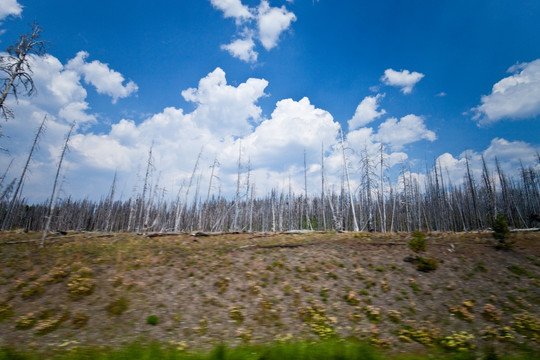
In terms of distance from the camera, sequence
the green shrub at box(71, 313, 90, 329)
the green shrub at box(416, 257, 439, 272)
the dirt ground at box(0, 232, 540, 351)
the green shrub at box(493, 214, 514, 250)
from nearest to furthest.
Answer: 1. the dirt ground at box(0, 232, 540, 351)
2. the green shrub at box(71, 313, 90, 329)
3. the green shrub at box(416, 257, 439, 272)
4. the green shrub at box(493, 214, 514, 250)

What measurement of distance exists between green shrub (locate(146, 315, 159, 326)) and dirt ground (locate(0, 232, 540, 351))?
3 cm

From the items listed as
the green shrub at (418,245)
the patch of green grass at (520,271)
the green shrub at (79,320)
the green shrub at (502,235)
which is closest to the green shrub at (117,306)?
the green shrub at (79,320)

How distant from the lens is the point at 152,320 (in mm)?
8406

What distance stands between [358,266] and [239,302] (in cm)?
748

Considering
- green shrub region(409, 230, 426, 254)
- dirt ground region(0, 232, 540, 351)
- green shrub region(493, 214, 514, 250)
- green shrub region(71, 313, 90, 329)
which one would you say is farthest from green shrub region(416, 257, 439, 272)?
green shrub region(71, 313, 90, 329)

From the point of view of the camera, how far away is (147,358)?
4.36 metres

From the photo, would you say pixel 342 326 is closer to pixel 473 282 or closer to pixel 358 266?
pixel 358 266

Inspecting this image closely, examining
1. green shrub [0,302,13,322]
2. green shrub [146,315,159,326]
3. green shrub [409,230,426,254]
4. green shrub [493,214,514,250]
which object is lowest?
green shrub [146,315,159,326]

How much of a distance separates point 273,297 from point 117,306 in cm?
639

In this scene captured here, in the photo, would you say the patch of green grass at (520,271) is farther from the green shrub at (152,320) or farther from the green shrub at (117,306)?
the green shrub at (117,306)

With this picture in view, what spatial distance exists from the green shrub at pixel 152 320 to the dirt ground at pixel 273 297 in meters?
0.03

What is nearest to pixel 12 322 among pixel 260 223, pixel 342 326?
pixel 342 326

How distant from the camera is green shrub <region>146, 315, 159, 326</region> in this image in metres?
8.36

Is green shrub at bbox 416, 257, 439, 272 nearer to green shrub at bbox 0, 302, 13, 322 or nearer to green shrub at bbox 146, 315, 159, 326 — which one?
green shrub at bbox 146, 315, 159, 326
